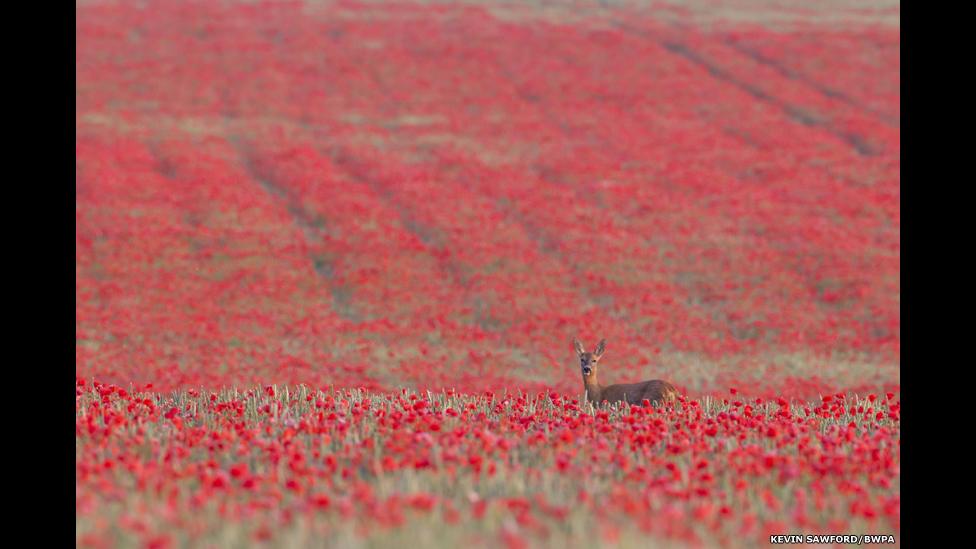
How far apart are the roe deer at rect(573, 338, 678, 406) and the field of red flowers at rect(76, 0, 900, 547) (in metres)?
0.55

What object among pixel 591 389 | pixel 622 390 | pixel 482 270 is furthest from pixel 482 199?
pixel 622 390

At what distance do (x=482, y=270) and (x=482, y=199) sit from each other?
24.9 feet

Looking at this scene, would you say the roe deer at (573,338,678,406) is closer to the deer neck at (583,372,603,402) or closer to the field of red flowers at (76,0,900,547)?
the deer neck at (583,372,603,402)

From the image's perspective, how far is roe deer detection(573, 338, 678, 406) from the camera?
1197 cm

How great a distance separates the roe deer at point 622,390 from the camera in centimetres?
1197

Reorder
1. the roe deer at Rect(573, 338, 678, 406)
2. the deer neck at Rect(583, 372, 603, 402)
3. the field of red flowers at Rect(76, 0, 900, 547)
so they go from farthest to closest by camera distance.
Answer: the deer neck at Rect(583, 372, 603, 402)
the roe deer at Rect(573, 338, 678, 406)
the field of red flowers at Rect(76, 0, 900, 547)

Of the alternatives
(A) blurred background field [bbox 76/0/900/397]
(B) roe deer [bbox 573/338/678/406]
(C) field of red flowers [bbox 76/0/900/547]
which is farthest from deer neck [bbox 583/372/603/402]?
(A) blurred background field [bbox 76/0/900/397]

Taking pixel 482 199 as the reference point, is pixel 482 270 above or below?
below

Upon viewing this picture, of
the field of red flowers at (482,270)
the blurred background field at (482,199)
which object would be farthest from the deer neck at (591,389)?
the blurred background field at (482,199)

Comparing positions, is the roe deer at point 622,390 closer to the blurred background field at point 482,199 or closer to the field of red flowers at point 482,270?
the field of red flowers at point 482,270

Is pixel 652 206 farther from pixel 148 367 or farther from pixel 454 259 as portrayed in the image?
pixel 148 367

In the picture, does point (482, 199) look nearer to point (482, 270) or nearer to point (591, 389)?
point (482, 270)

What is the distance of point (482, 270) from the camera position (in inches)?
1283

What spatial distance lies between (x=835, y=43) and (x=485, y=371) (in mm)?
45268
